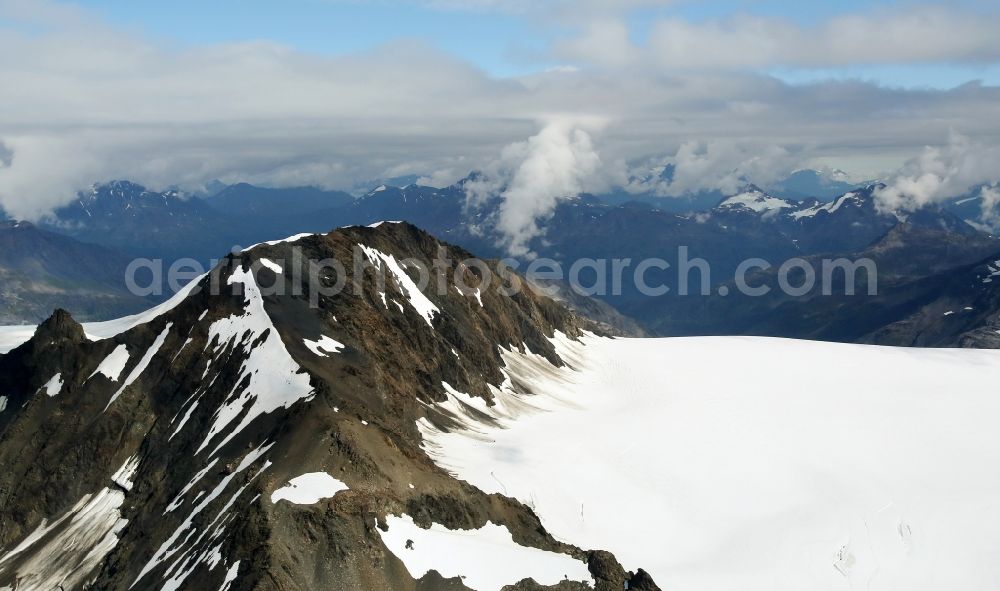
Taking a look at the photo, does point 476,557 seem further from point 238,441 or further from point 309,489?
point 238,441

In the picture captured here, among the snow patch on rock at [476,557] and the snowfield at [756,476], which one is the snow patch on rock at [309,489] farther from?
the snowfield at [756,476]

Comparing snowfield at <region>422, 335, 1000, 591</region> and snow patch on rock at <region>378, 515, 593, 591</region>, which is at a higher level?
snow patch on rock at <region>378, 515, 593, 591</region>

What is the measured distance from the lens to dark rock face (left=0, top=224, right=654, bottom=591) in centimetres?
7188

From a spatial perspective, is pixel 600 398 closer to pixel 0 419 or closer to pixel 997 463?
pixel 997 463

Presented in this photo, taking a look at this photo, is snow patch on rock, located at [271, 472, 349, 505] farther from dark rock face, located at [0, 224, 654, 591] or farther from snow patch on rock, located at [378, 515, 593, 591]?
snow patch on rock, located at [378, 515, 593, 591]

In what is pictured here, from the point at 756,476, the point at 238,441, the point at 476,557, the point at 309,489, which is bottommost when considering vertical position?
the point at 756,476

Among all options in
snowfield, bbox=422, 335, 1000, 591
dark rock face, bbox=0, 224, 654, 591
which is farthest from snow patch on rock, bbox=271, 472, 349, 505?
snowfield, bbox=422, 335, 1000, 591

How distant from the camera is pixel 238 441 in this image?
94.3 metres

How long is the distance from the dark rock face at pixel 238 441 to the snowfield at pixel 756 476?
15.9 meters

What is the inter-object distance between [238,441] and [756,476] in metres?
79.2

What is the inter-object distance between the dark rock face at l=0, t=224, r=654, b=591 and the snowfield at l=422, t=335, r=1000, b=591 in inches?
626

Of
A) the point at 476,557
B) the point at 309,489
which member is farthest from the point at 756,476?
the point at 309,489

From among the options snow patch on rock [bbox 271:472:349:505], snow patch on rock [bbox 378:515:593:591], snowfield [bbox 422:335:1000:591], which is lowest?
snowfield [bbox 422:335:1000:591]

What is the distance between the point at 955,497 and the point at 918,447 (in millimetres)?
21985
